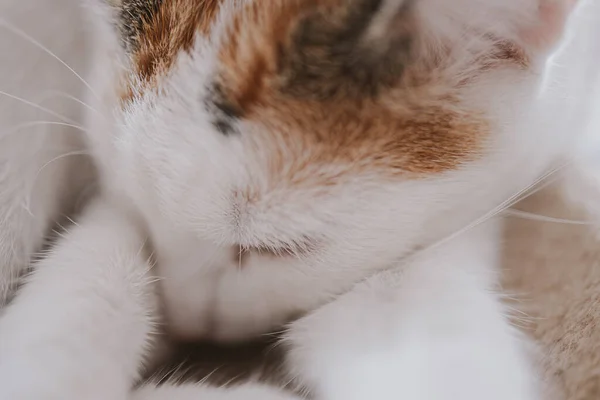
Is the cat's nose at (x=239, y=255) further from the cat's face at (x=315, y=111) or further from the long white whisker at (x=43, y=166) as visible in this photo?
the long white whisker at (x=43, y=166)

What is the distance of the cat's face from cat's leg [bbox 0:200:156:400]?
0.32 ft

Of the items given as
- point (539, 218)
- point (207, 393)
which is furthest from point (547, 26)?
point (207, 393)

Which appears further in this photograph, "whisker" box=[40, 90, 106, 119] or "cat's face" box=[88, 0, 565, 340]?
"whisker" box=[40, 90, 106, 119]

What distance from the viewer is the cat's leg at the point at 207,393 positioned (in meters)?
0.70

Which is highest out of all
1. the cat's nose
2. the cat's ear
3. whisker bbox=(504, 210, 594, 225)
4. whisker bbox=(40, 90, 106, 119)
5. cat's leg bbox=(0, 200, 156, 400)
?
the cat's ear

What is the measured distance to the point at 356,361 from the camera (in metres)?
0.74

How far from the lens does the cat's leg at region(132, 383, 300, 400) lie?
70 centimetres

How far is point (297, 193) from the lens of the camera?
635 millimetres

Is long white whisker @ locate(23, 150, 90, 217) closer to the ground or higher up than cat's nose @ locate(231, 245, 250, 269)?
closer to the ground

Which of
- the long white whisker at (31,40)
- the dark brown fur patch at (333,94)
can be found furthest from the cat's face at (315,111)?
the long white whisker at (31,40)

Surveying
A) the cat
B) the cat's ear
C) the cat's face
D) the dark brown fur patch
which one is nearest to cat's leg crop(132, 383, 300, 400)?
the cat

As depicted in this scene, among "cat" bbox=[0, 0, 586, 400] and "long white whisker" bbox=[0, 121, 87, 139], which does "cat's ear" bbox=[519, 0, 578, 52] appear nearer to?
"cat" bbox=[0, 0, 586, 400]

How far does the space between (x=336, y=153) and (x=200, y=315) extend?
0.29 metres

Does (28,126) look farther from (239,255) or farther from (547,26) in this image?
(547,26)
